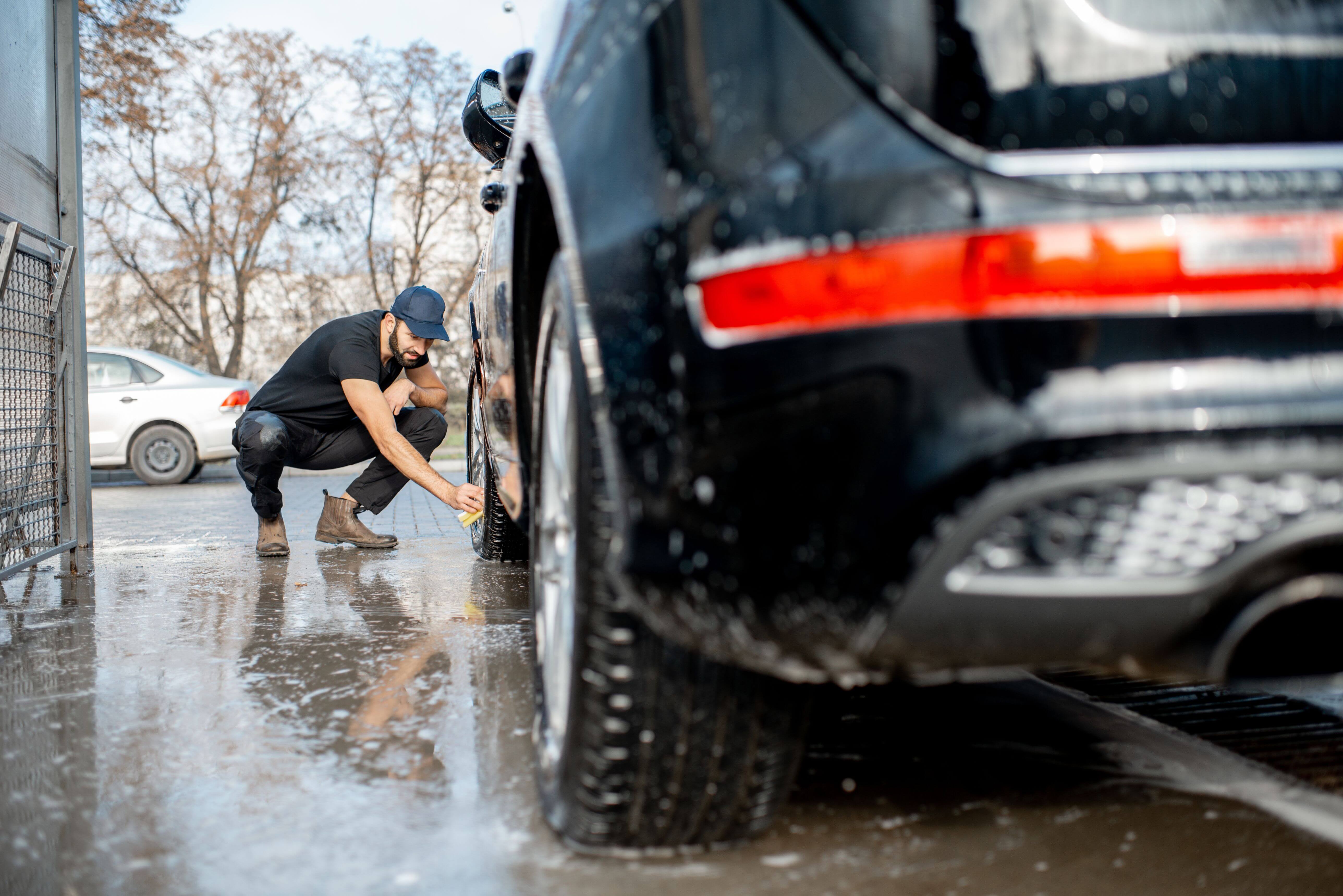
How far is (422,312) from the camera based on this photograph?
4.57 m

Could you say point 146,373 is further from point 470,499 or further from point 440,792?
point 440,792

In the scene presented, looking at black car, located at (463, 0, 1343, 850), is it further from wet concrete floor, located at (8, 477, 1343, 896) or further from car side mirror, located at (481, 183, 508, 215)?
car side mirror, located at (481, 183, 508, 215)

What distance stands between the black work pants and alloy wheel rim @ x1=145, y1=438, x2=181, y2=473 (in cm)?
611

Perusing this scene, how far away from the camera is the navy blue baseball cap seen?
453cm

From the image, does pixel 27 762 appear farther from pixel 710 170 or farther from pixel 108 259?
pixel 108 259

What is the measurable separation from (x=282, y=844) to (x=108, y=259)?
25.3 metres

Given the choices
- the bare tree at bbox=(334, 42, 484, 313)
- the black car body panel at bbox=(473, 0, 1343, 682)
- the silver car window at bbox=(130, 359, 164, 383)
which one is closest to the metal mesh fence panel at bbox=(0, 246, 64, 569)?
the black car body panel at bbox=(473, 0, 1343, 682)

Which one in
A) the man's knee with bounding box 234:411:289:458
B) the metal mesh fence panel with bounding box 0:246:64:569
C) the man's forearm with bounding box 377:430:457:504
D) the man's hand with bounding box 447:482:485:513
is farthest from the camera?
the man's knee with bounding box 234:411:289:458

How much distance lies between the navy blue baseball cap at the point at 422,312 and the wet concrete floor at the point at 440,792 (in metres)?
1.63

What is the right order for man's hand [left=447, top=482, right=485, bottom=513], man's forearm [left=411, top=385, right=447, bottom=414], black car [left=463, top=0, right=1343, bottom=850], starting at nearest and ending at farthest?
black car [left=463, top=0, right=1343, bottom=850] → man's hand [left=447, top=482, right=485, bottom=513] → man's forearm [left=411, top=385, right=447, bottom=414]

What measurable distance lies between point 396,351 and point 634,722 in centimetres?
355

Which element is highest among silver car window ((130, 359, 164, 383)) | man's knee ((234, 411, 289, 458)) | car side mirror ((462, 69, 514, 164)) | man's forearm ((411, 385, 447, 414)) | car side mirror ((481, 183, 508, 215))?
car side mirror ((462, 69, 514, 164))

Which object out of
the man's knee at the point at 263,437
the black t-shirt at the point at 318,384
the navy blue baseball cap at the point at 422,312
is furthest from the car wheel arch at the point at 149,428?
the navy blue baseball cap at the point at 422,312

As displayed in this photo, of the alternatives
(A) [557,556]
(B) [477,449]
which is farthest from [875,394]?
(B) [477,449]
